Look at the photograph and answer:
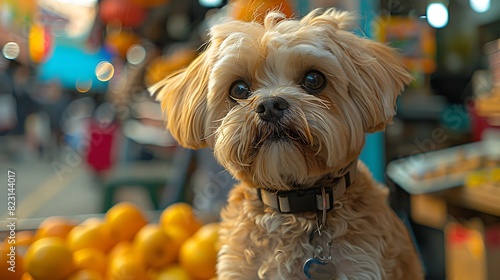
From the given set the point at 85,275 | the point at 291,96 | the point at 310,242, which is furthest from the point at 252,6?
the point at 85,275

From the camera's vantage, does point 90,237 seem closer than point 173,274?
No

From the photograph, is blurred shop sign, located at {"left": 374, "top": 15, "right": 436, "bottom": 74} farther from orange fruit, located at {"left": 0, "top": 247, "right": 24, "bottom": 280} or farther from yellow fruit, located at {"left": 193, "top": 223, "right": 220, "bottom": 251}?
orange fruit, located at {"left": 0, "top": 247, "right": 24, "bottom": 280}

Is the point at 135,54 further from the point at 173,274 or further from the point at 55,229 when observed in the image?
the point at 173,274

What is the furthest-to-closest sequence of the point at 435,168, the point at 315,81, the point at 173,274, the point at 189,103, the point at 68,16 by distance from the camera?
1. the point at 68,16
2. the point at 435,168
3. the point at 173,274
4. the point at 189,103
5. the point at 315,81

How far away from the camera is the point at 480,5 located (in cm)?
192

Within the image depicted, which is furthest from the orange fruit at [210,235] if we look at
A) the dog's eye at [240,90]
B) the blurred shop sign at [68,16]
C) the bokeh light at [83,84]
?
the bokeh light at [83,84]

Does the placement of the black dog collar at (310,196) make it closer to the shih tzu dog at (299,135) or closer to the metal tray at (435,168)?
the shih tzu dog at (299,135)

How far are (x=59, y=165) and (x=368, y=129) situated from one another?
8.30 feet

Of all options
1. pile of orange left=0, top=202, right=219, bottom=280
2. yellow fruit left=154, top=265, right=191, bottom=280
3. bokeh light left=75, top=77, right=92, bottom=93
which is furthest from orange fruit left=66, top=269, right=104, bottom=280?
bokeh light left=75, top=77, right=92, bottom=93

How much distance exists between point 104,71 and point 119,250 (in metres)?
1.77

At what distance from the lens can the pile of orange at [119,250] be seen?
1.73m

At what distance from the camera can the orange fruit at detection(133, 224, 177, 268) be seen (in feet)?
6.33

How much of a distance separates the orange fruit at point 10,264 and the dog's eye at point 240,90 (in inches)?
39.9

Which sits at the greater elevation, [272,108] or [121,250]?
[272,108]
